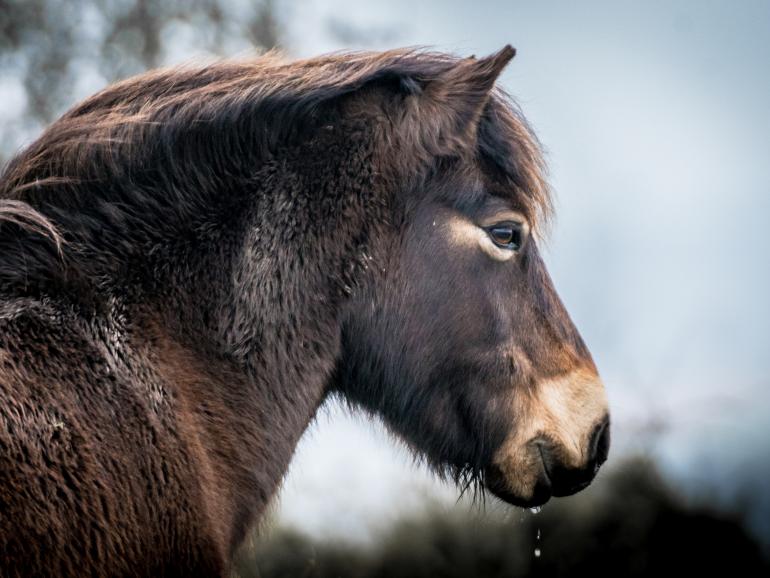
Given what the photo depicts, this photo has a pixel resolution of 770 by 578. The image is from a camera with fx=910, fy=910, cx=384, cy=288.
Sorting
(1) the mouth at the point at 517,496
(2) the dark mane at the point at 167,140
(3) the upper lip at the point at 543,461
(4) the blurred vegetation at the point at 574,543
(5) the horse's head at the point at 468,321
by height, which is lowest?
(4) the blurred vegetation at the point at 574,543

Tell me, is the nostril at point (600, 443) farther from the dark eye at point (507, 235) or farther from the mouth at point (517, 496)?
the dark eye at point (507, 235)

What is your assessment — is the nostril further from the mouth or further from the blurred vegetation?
the blurred vegetation

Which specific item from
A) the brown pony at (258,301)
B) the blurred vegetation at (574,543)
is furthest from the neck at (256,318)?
the blurred vegetation at (574,543)

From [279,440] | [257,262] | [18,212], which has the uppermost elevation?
[18,212]

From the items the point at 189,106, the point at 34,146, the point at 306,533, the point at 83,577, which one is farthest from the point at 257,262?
the point at 306,533

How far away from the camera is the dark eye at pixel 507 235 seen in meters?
2.99

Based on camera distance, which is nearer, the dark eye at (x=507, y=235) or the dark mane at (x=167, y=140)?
the dark mane at (x=167, y=140)

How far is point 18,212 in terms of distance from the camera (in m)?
2.50

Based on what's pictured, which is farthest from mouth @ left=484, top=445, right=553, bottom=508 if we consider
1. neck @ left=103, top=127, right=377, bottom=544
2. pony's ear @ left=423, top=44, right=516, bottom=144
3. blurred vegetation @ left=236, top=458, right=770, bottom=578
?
blurred vegetation @ left=236, top=458, right=770, bottom=578

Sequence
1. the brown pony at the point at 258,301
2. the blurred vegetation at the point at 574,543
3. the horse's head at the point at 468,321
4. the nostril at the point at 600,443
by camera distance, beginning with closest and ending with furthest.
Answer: the brown pony at the point at 258,301
the horse's head at the point at 468,321
the nostril at the point at 600,443
the blurred vegetation at the point at 574,543

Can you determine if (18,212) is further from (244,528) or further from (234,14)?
(234,14)

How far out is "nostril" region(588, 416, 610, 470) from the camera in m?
3.01

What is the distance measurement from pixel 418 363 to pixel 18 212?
1.28 m

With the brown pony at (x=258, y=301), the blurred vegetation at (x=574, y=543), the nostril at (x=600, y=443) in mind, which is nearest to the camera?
the brown pony at (x=258, y=301)
